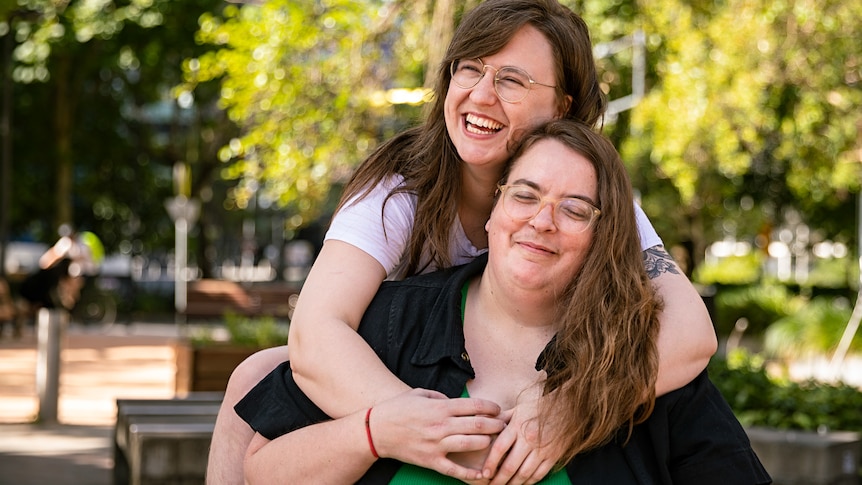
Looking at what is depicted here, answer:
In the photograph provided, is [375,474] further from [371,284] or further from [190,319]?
→ [190,319]

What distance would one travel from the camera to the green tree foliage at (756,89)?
15562 mm

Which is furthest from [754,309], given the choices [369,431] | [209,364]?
[369,431]

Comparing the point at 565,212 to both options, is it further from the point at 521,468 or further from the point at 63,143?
A: the point at 63,143

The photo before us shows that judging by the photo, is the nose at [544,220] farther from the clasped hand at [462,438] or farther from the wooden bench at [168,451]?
the wooden bench at [168,451]

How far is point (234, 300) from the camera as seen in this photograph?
72.8 ft

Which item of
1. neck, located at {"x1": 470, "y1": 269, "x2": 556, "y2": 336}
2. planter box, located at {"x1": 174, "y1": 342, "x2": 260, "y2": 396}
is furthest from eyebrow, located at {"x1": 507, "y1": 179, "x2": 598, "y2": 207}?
planter box, located at {"x1": 174, "y1": 342, "x2": 260, "y2": 396}

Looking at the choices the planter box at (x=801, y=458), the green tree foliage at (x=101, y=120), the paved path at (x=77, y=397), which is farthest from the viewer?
the green tree foliage at (x=101, y=120)

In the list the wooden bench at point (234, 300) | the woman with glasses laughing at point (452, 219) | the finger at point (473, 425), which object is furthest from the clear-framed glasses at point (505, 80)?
the wooden bench at point (234, 300)

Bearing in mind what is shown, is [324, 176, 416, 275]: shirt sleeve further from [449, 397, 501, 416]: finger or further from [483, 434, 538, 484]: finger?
[483, 434, 538, 484]: finger

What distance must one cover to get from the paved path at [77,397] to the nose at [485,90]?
5943mm

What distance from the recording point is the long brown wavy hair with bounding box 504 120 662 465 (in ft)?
7.93

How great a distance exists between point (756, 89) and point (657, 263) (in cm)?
1588

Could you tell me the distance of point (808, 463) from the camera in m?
6.14

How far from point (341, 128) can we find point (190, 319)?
1122 cm
